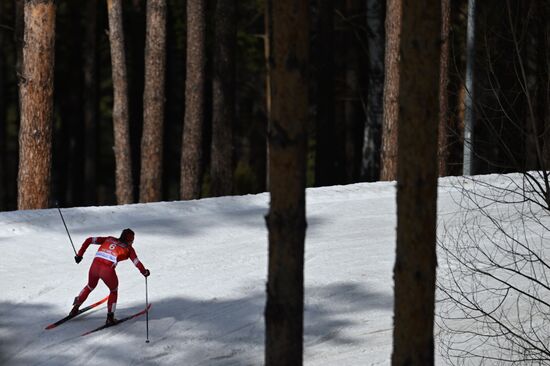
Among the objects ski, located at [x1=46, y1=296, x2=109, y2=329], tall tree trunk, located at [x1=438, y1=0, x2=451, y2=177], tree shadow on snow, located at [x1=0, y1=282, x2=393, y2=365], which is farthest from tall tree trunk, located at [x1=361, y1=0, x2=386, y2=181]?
ski, located at [x1=46, y1=296, x2=109, y2=329]

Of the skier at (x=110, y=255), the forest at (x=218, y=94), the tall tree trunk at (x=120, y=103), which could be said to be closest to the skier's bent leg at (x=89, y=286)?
the skier at (x=110, y=255)

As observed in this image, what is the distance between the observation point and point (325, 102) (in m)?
27.1

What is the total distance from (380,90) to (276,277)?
17954 mm

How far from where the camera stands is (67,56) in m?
34.6

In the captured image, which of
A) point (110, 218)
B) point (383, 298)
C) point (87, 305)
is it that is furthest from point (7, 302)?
point (383, 298)

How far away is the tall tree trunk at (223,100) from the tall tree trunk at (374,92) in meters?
3.88

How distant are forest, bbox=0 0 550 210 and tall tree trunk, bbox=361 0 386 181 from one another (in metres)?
0.04

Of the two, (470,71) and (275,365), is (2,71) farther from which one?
(275,365)

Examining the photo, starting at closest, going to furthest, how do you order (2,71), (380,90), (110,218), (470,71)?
(110,218) → (470,71) → (380,90) → (2,71)

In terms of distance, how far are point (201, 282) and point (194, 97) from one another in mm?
8999

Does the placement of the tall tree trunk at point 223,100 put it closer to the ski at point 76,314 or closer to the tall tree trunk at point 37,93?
the tall tree trunk at point 37,93

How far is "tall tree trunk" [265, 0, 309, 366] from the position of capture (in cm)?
835

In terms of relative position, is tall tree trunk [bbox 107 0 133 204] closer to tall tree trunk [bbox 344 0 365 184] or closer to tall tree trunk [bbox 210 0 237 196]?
tall tree trunk [bbox 210 0 237 196]

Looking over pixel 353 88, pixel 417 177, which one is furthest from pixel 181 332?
pixel 353 88
